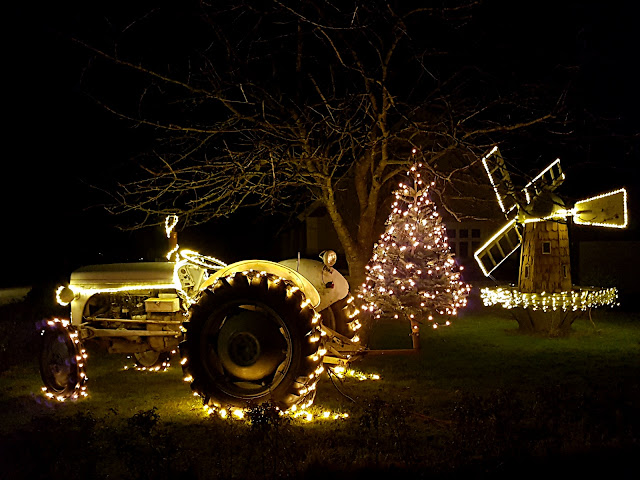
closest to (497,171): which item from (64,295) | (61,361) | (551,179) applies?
(551,179)

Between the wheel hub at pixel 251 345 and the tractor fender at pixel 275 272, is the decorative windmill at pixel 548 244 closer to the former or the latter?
the tractor fender at pixel 275 272

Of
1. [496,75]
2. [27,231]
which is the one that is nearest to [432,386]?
[496,75]

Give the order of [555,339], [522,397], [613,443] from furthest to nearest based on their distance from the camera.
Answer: [555,339] → [522,397] → [613,443]

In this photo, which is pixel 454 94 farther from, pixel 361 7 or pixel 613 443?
pixel 613 443

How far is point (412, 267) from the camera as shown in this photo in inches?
582

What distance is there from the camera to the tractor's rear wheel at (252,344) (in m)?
7.17

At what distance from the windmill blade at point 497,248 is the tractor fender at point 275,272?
8681 millimetres

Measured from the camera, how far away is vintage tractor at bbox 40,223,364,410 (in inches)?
Result: 285

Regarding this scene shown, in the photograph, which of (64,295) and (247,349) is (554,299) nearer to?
(247,349)

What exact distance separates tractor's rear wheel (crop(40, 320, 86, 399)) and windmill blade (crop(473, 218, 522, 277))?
9.91 m

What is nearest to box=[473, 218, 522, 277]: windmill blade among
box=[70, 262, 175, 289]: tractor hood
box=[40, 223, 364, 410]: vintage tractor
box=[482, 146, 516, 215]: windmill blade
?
box=[482, 146, 516, 215]: windmill blade

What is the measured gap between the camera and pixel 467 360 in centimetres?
1112

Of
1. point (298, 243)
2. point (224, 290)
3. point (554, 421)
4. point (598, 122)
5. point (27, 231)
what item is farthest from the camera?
point (27, 231)

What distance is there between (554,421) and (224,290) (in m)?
3.57
